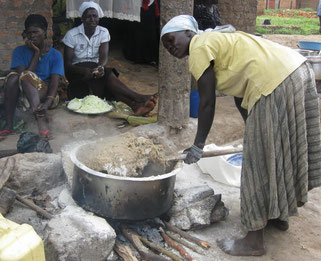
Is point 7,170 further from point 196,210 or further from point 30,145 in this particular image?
point 196,210

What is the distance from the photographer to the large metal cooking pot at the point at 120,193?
3045 millimetres

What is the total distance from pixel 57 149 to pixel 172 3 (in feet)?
6.96

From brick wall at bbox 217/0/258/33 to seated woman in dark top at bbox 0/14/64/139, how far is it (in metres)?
3.82

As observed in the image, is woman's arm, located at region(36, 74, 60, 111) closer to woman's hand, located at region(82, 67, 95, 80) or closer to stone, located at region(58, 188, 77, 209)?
woman's hand, located at region(82, 67, 95, 80)

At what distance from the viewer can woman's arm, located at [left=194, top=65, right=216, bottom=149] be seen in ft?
9.64

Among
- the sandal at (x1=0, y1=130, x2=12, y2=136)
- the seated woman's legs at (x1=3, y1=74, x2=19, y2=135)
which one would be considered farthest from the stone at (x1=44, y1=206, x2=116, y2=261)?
the seated woman's legs at (x1=3, y1=74, x2=19, y2=135)

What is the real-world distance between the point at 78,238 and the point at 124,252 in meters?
0.42

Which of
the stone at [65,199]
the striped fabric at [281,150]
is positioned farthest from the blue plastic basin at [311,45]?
the stone at [65,199]

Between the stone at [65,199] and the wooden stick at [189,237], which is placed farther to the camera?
the stone at [65,199]

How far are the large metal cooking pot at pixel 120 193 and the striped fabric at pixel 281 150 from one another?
0.66m

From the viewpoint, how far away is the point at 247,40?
2.99 meters

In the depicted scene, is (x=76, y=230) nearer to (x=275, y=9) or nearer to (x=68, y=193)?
(x=68, y=193)

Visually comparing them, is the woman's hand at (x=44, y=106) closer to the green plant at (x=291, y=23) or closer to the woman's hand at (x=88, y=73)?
the woman's hand at (x=88, y=73)

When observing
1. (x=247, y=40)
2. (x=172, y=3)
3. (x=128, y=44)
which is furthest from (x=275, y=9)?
(x=247, y=40)
